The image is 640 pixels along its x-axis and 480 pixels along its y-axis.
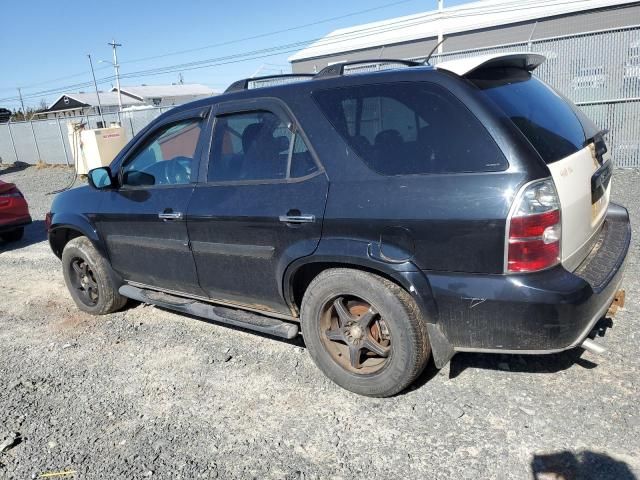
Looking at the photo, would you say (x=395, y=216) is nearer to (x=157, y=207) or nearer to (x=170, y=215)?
(x=170, y=215)

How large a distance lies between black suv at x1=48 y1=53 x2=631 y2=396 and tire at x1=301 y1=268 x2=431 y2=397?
0.01 meters

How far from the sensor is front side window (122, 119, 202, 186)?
12.6 feet

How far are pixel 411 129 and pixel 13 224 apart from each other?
7.85 m

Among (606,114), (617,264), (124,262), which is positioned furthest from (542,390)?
(606,114)

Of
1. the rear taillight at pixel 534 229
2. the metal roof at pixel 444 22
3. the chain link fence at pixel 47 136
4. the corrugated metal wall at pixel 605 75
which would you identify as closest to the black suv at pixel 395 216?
the rear taillight at pixel 534 229

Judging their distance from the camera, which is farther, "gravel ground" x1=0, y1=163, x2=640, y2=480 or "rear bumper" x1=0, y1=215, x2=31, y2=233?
"rear bumper" x1=0, y1=215, x2=31, y2=233

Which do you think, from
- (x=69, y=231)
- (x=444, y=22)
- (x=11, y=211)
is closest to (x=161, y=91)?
(x=444, y=22)

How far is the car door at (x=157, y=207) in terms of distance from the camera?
380cm

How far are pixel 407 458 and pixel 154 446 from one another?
4.50ft

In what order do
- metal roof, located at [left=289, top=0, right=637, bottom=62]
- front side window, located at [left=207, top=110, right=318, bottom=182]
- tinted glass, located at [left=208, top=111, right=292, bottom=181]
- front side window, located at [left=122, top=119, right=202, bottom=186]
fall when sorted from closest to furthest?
front side window, located at [left=207, top=110, right=318, bottom=182] < tinted glass, located at [left=208, top=111, right=292, bottom=181] < front side window, located at [left=122, top=119, right=202, bottom=186] < metal roof, located at [left=289, top=0, right=637, bottom=62]

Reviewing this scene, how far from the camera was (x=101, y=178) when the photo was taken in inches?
169

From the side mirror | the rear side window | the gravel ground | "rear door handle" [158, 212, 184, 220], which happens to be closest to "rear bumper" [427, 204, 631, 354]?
the gravel ground

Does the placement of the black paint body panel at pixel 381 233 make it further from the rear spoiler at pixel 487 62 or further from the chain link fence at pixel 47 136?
the chain link fence at pixel 47 136

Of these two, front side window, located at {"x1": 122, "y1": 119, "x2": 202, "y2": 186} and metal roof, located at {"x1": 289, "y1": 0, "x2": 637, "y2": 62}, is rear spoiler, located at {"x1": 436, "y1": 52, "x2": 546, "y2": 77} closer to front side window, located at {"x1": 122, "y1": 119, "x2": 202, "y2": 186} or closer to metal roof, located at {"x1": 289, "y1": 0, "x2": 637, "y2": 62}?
front side window, located at {"x1": 122, "y1": 119, "x2": 202, "y2": 186}
